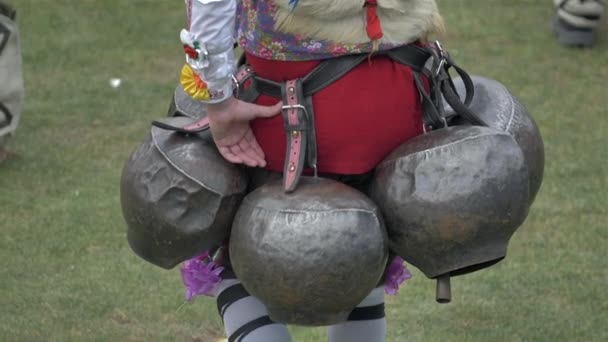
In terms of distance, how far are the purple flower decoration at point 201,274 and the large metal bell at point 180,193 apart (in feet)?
0.60

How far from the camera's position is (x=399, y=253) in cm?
257

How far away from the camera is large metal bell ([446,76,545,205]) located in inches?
108

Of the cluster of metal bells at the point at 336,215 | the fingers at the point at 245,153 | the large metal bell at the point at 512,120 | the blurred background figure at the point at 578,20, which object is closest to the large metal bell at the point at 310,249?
the cluster of metal bells at the point at 336,215

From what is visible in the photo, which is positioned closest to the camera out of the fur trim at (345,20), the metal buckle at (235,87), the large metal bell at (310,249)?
the large metal bell at (310,249)

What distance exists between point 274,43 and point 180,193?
409 millimetres

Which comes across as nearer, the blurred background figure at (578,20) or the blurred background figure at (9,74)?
the blurred background figure at (9,74)

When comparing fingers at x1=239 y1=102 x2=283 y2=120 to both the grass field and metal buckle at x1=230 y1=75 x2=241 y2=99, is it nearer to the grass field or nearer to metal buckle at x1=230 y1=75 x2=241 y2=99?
metal buckle at x1=230 y1=75 x2=241 y2=99

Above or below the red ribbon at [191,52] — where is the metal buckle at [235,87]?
below

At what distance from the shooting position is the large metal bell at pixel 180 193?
2.58 metres

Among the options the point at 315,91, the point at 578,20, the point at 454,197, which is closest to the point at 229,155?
the point at 315,91

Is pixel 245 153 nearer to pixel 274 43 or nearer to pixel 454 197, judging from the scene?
pixel 274 43

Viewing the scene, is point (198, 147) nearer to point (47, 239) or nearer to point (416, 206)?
point (416, 206)

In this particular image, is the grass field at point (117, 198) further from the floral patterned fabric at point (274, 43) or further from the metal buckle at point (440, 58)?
the floral patterned fabric at point (274, 43)

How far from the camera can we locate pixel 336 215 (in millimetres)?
2418
